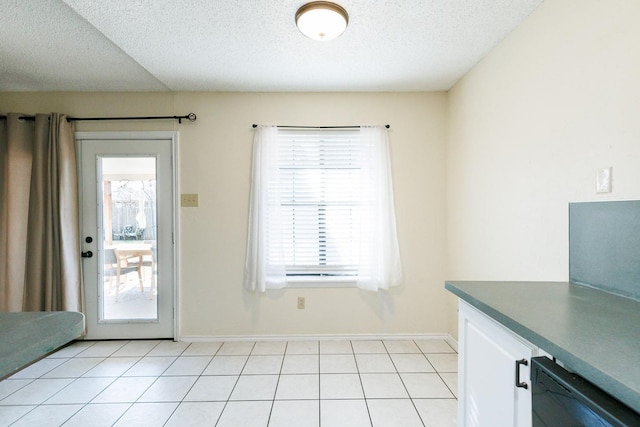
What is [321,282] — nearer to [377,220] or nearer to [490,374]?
[377,220]

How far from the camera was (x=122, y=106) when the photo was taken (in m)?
2.89

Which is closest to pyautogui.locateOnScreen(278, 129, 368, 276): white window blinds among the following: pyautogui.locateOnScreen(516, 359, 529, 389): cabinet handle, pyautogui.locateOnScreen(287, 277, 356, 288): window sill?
pyautogui.locateOnScreen(287, 277, 356, 288): window sill

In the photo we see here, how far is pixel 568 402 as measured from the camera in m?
0.70

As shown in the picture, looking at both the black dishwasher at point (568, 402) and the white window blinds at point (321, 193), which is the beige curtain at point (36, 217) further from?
the black dishwasher at point (568, 402)

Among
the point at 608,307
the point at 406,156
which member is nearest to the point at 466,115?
the point at 406,156

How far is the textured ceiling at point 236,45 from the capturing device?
67.4 inches

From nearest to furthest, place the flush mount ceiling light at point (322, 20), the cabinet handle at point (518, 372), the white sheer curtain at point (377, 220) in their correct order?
the cabinet handle at point (518, 372) < the flush mount ceiling light at point (322, 20) < the white sheer curtain at point (377, 220)

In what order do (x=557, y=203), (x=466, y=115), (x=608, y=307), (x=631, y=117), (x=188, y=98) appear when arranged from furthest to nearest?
(x=188, y=98)
(x=466, y=115)
(x=557, y=203)
(x=631, y=117)
(x=608, y=307)

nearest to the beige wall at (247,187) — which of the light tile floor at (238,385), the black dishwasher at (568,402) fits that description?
the light tile floor at (238,385)

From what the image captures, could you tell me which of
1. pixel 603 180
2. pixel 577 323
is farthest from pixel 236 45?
pixel 577 323

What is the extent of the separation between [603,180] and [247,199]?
8.17 ft

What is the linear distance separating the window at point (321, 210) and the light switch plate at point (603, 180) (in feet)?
5.25

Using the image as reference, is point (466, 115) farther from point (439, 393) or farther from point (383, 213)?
point (439, 393)

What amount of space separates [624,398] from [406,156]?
249 cm
